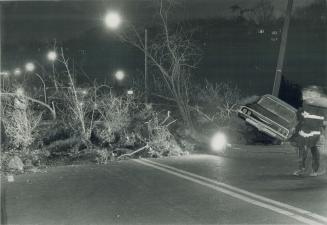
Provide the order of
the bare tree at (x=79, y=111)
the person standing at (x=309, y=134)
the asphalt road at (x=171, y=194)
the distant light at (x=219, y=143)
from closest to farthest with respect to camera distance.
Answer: the asphalt road at (x=171, y=194) < the person standing at (x=309, y=134) < the distant light at (x=219, y=143) < the bare tree at (x=79, y=111)

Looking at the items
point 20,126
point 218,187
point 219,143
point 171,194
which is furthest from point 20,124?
point 218,187

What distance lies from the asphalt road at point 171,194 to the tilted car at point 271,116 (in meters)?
1.96

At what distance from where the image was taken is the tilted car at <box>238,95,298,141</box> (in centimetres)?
1543

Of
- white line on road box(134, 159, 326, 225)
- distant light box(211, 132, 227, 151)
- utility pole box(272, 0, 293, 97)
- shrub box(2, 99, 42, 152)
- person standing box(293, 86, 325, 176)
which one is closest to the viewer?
white line on road box(134, 159, 326, 225)

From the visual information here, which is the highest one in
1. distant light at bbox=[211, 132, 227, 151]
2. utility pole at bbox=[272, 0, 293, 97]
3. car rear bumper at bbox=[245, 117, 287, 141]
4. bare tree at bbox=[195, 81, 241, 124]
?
utility pole at bbox=[272, 0, 293, 97]

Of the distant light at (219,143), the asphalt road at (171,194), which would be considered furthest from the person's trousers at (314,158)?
the distant light at (219,143)

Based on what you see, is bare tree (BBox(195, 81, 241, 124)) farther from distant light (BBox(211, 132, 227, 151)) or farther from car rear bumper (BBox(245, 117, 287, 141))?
distant light (BBox(211, 132, 227, 151))

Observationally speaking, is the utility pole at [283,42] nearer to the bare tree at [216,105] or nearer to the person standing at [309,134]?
the bare tree at [216,105]

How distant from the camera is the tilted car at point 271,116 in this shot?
15.4 meters

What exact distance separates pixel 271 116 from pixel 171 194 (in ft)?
24.9

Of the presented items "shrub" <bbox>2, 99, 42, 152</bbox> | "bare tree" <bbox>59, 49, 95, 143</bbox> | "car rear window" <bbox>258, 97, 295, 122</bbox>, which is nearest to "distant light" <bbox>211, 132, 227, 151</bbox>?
"car rear window" <bbox>258, 97, 295, 122</bbox>

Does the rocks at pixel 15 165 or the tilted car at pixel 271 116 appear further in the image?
the tilted car at pixel 271 116

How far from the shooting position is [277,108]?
15859 millimetres

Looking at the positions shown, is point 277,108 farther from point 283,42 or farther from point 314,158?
point 314,158
